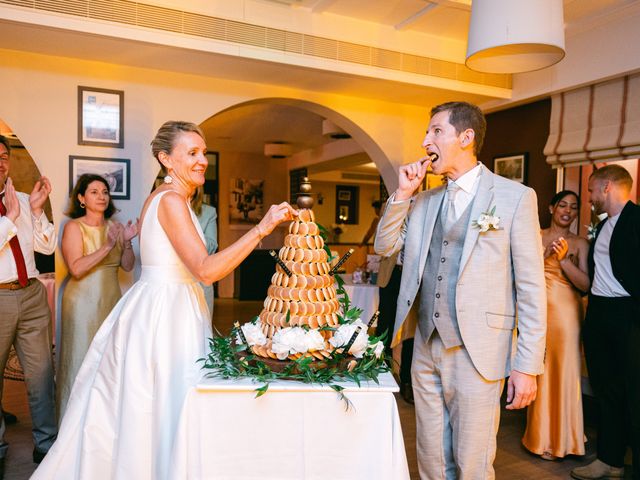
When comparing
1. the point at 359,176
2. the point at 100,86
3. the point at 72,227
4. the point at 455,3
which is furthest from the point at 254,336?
the point at 359,176

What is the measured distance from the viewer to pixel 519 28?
107 inches

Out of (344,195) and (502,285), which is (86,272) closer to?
(502,285)

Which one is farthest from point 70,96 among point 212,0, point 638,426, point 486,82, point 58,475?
point 638,426

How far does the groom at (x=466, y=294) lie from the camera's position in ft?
6.44

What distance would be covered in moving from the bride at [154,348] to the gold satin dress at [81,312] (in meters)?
1.34

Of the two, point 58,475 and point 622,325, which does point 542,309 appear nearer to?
point 622,325

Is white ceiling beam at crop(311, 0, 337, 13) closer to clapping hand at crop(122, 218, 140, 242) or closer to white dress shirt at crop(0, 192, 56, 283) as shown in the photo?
clapping hand at crop(122, 218, 140, 242)

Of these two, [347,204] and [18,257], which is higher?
[347,204]

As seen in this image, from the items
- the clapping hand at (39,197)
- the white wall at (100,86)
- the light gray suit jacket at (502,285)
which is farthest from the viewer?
the white wall at (100,86)

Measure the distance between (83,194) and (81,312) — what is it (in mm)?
857

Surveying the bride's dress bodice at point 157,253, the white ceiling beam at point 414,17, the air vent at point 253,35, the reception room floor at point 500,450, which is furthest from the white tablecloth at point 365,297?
the bride's dress bodice at point 157,253

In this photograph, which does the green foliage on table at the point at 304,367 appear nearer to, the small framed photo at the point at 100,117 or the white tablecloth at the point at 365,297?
the small framed photo at the point at 100,117

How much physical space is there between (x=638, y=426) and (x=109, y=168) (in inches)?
163

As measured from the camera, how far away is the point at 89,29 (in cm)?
339
